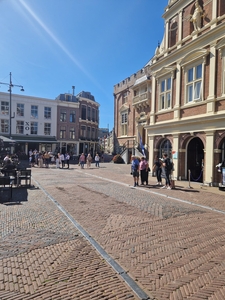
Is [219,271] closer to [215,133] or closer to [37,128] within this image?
[215,133]

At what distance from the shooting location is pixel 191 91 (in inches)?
518

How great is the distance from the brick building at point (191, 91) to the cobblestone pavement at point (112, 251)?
5.73 meters

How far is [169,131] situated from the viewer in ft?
47.2

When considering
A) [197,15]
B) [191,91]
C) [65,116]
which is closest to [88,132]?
[65,116]

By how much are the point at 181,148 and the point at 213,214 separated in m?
7.37

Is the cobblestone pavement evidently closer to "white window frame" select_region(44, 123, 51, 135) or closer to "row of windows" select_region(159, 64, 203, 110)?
"row of windows" select_region(159, 64, 203, 110)

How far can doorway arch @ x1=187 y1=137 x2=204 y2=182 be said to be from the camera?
44.4 ft

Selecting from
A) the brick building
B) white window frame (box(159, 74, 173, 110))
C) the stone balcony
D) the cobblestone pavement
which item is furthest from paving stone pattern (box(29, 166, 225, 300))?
the stone balcony

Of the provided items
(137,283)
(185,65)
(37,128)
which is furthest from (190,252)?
(37,128)

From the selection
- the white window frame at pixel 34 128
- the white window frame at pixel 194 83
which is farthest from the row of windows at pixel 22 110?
the white window frame at pixel 194 83

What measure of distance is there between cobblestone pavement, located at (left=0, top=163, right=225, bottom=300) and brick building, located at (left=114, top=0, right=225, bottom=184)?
5.73 m

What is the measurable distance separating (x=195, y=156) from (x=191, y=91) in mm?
4147

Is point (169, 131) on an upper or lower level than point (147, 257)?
upper

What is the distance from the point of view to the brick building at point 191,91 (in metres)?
11.3
